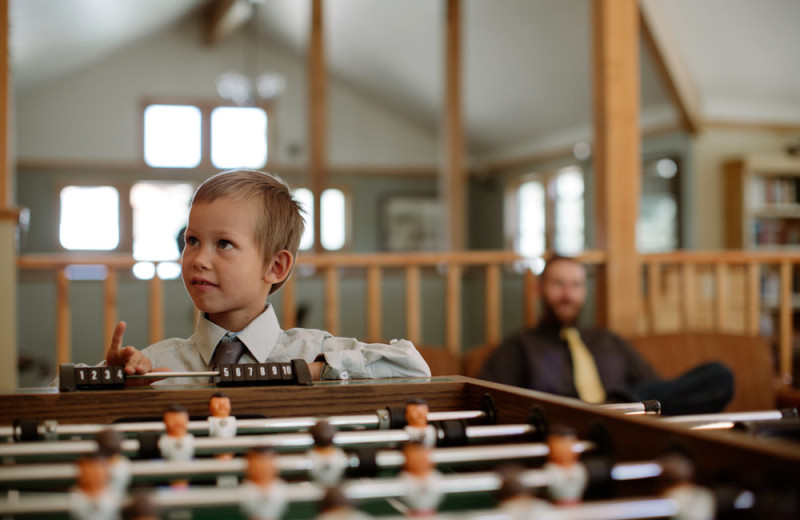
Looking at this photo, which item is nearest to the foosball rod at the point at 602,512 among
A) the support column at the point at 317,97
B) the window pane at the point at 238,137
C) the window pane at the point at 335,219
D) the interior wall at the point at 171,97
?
the support column at the point at 317,97

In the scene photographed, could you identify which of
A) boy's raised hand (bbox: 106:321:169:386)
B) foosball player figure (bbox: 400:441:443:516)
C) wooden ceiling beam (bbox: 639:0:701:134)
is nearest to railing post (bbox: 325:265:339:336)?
boy's raised hand (bbox: 106:321:169:386)

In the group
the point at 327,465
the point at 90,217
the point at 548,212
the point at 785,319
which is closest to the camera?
the point at 327,465

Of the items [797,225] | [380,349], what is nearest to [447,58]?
[797,225]

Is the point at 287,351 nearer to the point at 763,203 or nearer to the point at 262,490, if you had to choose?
the point at 262,490

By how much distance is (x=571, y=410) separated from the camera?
0.90m

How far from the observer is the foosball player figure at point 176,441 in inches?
33.0

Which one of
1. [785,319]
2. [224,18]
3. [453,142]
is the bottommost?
[785,319]

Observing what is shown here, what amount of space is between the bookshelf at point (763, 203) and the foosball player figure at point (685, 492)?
21.4 ft

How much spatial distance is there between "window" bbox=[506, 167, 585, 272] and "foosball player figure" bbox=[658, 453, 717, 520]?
7.74 meters

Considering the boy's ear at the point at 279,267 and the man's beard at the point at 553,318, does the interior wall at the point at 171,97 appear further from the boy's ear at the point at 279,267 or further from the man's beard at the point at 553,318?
the boy's ear at the point at 279,267

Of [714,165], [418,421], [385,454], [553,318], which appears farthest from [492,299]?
[714,165]

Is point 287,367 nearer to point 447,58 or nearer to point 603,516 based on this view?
point 603,516

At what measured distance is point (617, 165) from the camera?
365 centimetres

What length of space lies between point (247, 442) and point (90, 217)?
867 centimetres
